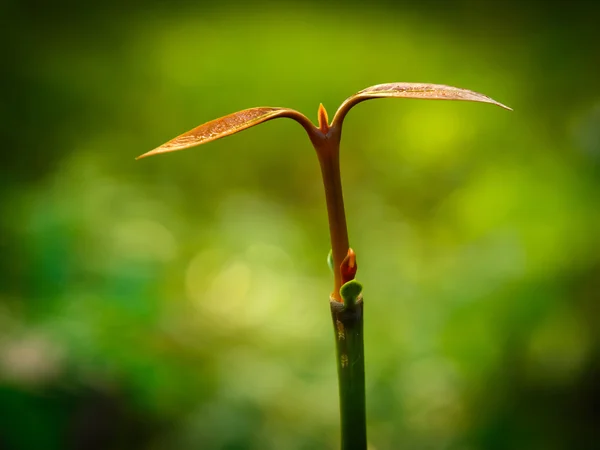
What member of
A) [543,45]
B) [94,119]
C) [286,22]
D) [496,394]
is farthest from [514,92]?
[94,119]

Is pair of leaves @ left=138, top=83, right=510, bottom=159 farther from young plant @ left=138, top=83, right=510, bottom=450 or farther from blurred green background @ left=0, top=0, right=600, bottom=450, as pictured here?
blurred green background @ left=0, top=0, right=600, bottom=450

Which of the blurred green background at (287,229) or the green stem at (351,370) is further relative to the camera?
the blurred green background at (287,229)

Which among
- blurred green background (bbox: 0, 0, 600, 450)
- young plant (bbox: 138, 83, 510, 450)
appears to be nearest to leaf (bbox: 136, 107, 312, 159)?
young plant (bbox: 138, 83, 510, 450)

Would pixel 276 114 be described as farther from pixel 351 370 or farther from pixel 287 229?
pixel 287 229

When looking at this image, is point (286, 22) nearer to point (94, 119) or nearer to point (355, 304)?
point (94, 119)

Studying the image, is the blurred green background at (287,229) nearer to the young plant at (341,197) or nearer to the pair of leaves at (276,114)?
the young plant at (341,197)

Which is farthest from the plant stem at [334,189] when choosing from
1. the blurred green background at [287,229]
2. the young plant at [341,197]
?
the blurred green background at [287,229]

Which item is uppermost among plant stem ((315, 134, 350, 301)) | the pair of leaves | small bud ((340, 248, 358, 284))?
the pair of leaves
